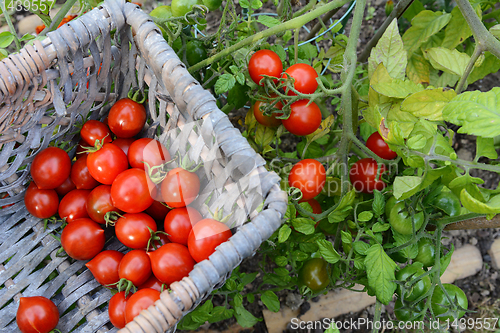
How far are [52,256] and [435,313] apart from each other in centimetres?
94

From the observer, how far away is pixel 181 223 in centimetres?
77

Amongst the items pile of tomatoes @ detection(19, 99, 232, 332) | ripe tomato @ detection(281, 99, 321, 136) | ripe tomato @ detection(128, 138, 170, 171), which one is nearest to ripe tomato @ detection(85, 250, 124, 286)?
pile of tomatoes @ detection(19, 99, 232, 332)

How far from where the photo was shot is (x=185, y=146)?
79 centimetres

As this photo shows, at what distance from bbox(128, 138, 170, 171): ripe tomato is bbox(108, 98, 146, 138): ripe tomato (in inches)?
2.2

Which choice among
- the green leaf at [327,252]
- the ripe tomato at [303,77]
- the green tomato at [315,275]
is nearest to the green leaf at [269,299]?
the green tomato at [315,275]

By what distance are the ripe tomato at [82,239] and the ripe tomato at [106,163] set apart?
0.35ft

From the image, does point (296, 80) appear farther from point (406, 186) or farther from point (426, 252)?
point (426, 252)

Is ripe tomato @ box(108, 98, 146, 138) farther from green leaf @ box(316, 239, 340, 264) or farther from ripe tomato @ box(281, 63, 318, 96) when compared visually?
green leaf @ box(316, 239, 340, 264)

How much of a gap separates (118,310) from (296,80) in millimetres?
656

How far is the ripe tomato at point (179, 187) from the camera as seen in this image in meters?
0.75

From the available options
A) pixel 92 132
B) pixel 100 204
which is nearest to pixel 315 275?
pixel 100 204

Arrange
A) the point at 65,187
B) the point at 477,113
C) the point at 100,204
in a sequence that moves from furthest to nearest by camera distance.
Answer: the point at 65,187, the point at 100,204, the point at 477,113

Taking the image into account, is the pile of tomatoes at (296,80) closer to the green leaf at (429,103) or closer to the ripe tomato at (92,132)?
the green leaf at (429,103)

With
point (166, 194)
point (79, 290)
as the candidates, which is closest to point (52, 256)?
point (79, 290)
